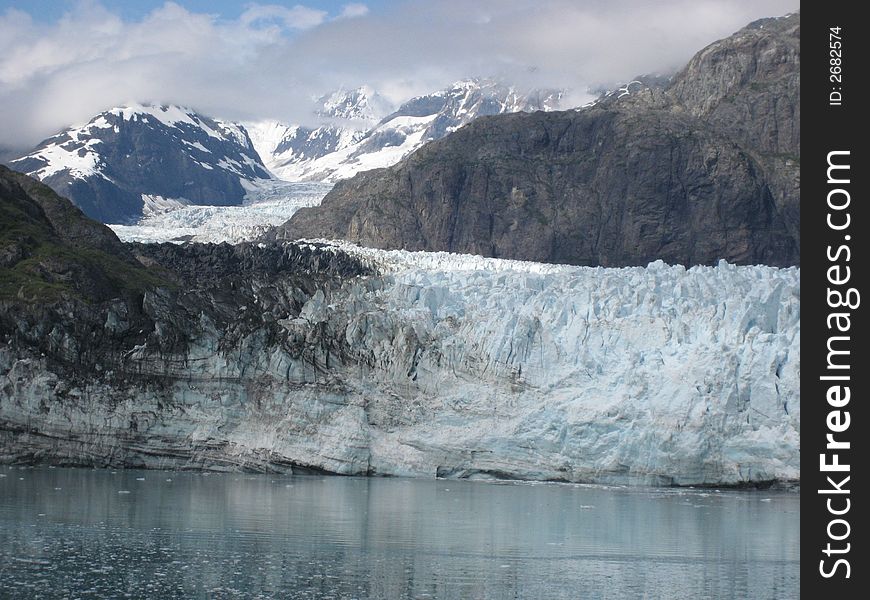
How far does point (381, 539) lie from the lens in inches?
1229

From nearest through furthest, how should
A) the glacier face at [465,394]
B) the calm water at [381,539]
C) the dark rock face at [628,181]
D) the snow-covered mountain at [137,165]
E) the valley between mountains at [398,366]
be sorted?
the calm water at [381,539]
the glacier face at [465,394]
the valley between mountains at [398,366]
the dark rock face at [628,181]
the snow-covered mountain at [137,165]

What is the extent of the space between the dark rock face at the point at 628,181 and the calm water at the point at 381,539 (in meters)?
40.8

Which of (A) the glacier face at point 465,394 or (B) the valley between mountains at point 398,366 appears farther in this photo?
(B) the valley between mountains at point 398,366

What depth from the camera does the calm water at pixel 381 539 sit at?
25.5 meters

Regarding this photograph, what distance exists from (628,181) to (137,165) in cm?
10259

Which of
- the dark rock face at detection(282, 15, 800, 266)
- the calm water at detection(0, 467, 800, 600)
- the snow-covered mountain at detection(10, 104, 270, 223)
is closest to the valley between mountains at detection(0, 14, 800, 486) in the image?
the calm water at detection(0, 467, 800, 600)

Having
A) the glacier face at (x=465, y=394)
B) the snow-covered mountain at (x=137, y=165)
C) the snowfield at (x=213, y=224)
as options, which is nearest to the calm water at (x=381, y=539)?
the glacier face at (x=465, y=394)

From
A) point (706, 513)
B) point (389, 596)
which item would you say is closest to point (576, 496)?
point (706, 513)

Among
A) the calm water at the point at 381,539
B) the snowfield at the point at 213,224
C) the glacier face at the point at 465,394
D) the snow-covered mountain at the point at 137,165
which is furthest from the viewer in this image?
the snow-covered mountain at the point at 137,165

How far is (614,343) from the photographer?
46.3 m

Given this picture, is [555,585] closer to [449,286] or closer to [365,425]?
[365,425]

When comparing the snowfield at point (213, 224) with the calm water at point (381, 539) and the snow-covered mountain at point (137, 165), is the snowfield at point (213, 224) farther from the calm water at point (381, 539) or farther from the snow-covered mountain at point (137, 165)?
the calm water at point (381, 539)

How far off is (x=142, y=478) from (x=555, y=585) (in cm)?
2087

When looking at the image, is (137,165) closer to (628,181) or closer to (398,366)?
(628,181)
